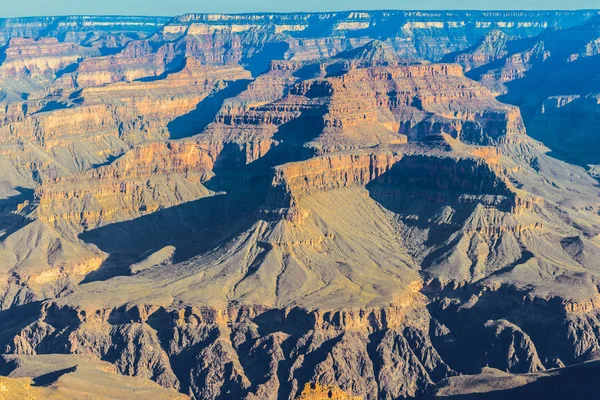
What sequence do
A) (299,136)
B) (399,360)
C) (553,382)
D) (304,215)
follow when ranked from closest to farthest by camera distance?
(553,382), (399,360), (304,215), (299,136)

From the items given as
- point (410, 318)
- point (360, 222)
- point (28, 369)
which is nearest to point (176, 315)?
point (28, 369)

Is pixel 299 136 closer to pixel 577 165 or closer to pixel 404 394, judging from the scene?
pixel 577 165

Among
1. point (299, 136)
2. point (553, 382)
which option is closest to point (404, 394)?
point (553, 382)

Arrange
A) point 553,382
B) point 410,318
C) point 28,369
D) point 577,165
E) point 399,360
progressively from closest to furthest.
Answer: point 553,382, point 28,369, point 399,360, point 410,318, point 577,165

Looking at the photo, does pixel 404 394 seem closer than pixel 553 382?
No

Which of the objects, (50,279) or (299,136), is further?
(299,136)

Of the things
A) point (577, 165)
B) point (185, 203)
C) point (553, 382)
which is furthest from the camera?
point (577, 165)

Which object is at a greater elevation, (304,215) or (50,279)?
(304,215)

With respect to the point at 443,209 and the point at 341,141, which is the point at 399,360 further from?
the point at 341,141

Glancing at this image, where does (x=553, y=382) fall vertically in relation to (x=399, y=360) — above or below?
above
